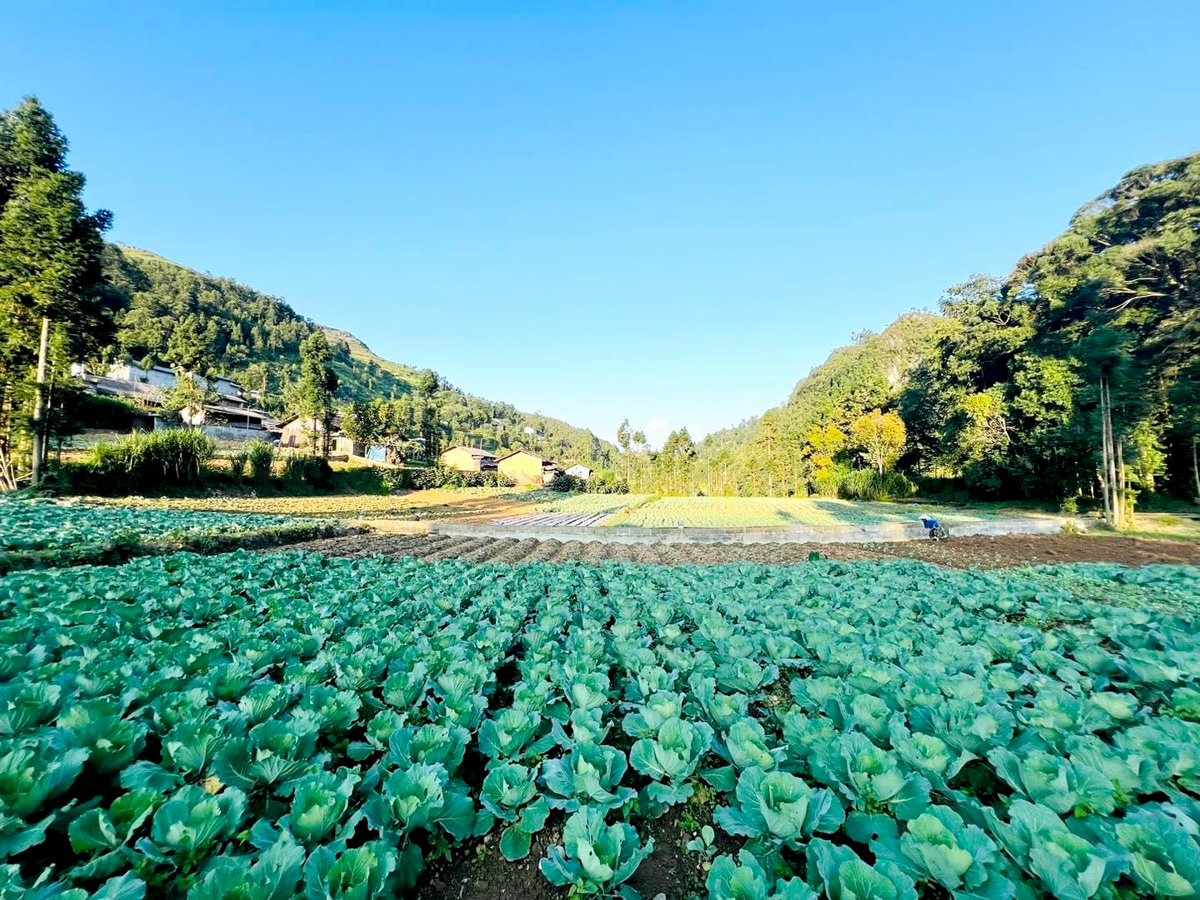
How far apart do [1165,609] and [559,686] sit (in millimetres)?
8043

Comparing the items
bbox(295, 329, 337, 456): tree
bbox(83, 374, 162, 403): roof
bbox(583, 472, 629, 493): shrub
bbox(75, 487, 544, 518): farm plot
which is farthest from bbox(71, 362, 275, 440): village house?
bbox(583, 472, 629, 493): shrub

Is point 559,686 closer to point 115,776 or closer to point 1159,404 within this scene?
point 115,776

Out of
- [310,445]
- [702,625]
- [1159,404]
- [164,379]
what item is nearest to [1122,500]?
[1159,404]

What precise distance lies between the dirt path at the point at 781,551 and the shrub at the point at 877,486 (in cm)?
2745

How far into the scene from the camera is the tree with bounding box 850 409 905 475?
1704 inches

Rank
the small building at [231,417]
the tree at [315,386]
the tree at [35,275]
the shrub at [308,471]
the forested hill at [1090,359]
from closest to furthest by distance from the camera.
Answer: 1. the tree at [35,275]
2. the forested hill at [1090,359]
3. the shrub at [308,471]
4. the tree at [315,386]
5. the small building at [231,417]

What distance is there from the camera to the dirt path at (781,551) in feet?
39.4

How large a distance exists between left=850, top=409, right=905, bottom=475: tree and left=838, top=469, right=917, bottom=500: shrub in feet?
2.98

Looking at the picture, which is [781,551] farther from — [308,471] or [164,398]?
[164,398]

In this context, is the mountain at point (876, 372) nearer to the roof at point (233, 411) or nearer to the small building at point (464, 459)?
the small building at point (464, 459)

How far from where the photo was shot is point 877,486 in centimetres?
4306

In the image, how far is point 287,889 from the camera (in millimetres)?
1464

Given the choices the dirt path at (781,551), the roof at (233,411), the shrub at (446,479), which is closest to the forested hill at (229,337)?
the roof at (233,411)

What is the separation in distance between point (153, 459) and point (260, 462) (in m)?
5.59
